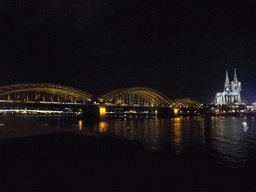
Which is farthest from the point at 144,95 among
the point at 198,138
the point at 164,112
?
the point at 198,138

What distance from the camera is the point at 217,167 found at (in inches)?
535

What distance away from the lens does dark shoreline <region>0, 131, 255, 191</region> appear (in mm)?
8801

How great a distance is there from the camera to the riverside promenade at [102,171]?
8.73 meters

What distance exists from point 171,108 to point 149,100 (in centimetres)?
1638

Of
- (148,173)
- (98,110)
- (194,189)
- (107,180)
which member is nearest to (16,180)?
(107,180)

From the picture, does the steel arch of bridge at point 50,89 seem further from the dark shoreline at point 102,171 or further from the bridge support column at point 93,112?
the dark shoreline at point 102,171

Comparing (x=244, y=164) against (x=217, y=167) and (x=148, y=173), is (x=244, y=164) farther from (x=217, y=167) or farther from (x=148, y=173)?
(x=148, y=173)

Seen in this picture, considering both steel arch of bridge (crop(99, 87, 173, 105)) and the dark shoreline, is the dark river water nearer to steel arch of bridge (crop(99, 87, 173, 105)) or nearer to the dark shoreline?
the dark shoreline

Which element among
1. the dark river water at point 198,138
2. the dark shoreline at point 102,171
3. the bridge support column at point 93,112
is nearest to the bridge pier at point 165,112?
the bridge support column at point 93,112

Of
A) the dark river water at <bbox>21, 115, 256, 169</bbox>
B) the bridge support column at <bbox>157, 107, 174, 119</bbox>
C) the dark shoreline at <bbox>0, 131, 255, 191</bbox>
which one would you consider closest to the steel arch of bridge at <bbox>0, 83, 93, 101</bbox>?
the bridge support column at <bbox>157, 107, 174, 119</bbox>

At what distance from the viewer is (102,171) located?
34.1 feet

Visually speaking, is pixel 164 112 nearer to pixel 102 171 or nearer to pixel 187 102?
pixel 187 102

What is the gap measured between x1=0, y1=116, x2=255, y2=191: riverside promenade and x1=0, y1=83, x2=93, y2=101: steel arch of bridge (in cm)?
8655

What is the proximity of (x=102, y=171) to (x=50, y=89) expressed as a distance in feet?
320
